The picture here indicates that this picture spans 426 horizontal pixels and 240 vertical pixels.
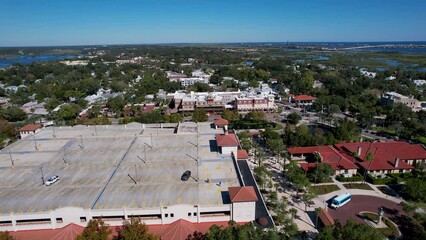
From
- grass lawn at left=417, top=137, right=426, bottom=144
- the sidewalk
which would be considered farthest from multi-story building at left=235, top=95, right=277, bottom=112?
the sidewalk

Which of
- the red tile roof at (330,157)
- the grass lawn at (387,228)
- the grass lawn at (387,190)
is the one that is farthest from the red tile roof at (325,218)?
the grass lawn at (387,190)

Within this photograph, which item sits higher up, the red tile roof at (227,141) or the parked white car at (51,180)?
the red tile roof at (227,141)

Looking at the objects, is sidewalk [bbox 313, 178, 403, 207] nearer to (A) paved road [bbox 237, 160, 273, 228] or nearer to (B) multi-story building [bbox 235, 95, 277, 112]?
(A) paved road [bbox 237, 160, 273, 228]

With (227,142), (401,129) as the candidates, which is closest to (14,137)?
(227,142)

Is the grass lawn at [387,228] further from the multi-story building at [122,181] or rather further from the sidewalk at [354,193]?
the multi-story building at [122,181]

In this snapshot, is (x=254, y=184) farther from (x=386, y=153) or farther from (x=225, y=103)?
(x=225, y=103)

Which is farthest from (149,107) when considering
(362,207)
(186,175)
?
(362,207)
